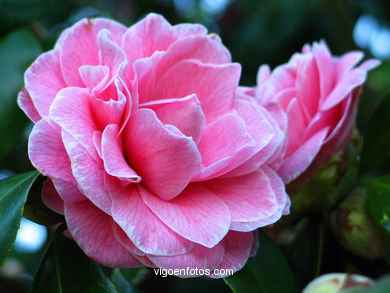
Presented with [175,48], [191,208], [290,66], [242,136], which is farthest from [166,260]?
[290,66]

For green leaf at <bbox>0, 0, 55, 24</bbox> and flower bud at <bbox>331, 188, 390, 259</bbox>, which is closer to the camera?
flower bud at <bbox>331, 188, 390, 259</bbox>

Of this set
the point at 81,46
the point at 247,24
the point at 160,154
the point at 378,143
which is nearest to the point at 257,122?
the point at 160,154

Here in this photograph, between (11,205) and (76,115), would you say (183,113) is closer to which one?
(76,115)

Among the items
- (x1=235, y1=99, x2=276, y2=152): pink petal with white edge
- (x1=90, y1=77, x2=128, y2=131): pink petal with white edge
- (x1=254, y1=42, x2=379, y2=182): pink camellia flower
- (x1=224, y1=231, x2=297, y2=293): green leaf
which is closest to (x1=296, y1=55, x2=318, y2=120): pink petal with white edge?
(x1=254, y1=42, x2=379, y2=182): pink camellia flower

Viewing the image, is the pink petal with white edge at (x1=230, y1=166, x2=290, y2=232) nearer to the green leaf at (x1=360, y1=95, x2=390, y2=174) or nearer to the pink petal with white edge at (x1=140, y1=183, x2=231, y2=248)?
the pink petal with white edge at (x1=140, y1=183, x2=231, y2=248)

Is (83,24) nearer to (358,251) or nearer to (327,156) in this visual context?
(327,156)

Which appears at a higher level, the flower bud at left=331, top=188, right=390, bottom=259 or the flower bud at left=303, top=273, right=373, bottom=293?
the flower bud at left=303, top=273, right=373, bottom=293

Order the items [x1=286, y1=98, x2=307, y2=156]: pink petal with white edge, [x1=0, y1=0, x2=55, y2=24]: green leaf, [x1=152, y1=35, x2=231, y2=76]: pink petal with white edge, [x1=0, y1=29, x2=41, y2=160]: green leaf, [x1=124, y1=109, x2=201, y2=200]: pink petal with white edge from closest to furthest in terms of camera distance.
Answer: [x1=124, y1=109, x2=201, y2=200]: pink petal with white edge → [x1=152, y1=35, x2=231, y2=76]: pink petal with white edge → [x1=286, y1=98, x2=307, y2=156]: pink petal with white edge → [x1=0, y1=29, x2=41, y2=160]: green leaf → [x1=0, y1=0, x2=55, y2=24]: green leaf
